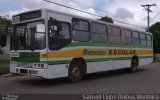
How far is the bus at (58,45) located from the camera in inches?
504

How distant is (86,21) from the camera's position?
15.3 meters

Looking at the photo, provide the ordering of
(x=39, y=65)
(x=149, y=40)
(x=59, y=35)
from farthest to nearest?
1. (x=149, y=40)
2. (x=59, y=35)
3. (x=39, y=65)

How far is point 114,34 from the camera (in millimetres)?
18000

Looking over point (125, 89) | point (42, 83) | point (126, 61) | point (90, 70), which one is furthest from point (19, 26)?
point (126, 61)

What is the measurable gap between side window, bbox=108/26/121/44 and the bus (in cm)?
6

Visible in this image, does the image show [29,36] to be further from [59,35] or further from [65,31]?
[65,31]

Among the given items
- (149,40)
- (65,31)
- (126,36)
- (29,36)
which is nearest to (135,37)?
(126,36)

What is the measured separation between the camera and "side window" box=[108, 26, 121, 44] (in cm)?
1748

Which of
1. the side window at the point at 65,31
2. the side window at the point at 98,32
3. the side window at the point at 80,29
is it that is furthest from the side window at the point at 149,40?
the side window at the point at 65,31

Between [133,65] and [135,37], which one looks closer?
[133,65]

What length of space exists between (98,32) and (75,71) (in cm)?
Answer: 289

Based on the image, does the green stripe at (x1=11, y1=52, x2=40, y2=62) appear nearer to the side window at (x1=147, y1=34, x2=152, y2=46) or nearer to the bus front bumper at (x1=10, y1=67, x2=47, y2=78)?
the bus front bumper at (x1=10, y1=67, x2=47, y2=78)

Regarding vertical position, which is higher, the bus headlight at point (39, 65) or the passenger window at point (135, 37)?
the passenger window at point (135, 37)

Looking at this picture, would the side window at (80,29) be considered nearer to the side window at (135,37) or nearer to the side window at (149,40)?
the side window at (135,37)
